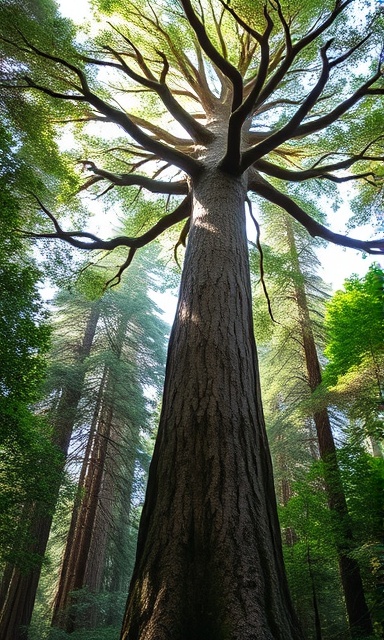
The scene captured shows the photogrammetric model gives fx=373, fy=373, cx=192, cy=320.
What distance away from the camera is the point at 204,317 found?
258cm

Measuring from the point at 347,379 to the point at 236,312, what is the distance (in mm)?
4509

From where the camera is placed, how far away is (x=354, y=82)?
23.2 ft

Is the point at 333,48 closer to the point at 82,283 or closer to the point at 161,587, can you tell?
the point at 82,283

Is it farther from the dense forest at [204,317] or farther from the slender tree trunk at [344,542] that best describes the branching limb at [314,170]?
the slender tree trunk at [344,542]

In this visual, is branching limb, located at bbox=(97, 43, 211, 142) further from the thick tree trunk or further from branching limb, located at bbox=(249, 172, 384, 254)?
the thick tree trunk

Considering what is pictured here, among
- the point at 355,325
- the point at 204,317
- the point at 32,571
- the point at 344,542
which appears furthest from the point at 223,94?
the point at 32,571

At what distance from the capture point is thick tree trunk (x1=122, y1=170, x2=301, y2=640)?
1414 mm

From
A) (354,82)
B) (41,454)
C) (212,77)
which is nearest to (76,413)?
(41,454)

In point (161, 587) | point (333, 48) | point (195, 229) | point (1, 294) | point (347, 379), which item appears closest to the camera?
point (161, 587)

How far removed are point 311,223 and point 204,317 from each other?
11.0ft

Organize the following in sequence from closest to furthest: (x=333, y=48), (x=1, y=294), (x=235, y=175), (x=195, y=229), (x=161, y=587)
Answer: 1. (x=161, y=587)
2. (x=195, y=229)
3. (x=235, y=175)
4. (x=1, y=294)
5. (x=333, y=48)

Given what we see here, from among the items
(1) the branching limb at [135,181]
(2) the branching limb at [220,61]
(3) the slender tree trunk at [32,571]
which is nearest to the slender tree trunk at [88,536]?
(3) the slender tree trunk at [32,571]

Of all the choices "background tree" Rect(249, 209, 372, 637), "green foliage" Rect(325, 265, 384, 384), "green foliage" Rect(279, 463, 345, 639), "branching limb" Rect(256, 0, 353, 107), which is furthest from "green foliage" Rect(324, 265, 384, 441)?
"branching limb" Rect(256, 0, 353, 107)

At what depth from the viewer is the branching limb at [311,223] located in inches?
199
